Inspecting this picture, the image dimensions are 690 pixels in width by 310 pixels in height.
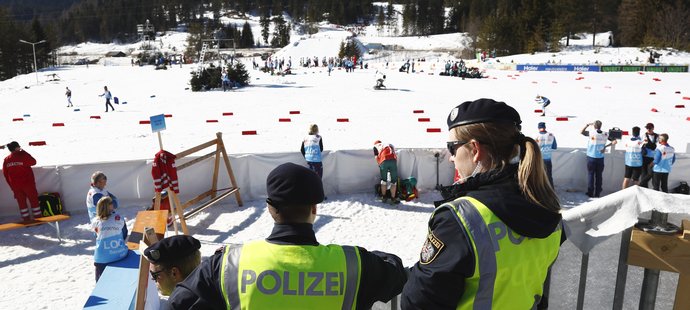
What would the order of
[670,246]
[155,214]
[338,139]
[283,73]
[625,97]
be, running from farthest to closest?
[283,73] → [625,97] → [338,139] → [155,214] → [670,246]

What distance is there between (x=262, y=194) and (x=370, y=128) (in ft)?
20.8

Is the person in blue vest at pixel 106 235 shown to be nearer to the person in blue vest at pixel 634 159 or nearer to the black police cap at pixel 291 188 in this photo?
the black police cap at pixel 291 188

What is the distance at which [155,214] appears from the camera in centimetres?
610

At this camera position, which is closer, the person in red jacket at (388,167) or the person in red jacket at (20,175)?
the person in red jacket at (20,175)

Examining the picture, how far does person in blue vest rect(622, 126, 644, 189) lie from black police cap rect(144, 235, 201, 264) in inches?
352

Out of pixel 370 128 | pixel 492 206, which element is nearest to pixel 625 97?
pixel 370 128

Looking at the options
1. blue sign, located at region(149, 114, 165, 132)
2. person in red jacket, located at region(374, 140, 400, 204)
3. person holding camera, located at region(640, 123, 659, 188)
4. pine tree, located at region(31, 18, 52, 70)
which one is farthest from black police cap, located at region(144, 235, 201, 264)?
pine tree, located at region(31, 18, 52, 70)

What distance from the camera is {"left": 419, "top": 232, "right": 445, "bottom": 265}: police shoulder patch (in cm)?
166

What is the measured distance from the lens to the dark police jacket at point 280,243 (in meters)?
1.83

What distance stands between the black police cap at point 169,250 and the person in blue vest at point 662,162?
902cm

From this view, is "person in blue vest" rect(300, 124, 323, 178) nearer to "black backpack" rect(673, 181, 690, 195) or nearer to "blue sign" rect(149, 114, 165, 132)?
"blue sign" rect(149, 114, 165, 132)

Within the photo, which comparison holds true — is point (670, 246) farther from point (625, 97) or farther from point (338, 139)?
point (625, 97)

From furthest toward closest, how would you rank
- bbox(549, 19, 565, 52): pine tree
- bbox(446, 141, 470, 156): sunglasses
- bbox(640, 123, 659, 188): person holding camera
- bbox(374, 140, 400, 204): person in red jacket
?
1. bbox(549, 19, 565, 52): pine tree
2. bbox(374, 140, 400, 204): person in red jacket
3. bbox(640, 123, 659, 188): person holding camera
4. bbox(446, 141, 470, 156): sunglasses

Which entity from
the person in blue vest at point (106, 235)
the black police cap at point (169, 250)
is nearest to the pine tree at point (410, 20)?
the person in blue vest at point (106, 235)
